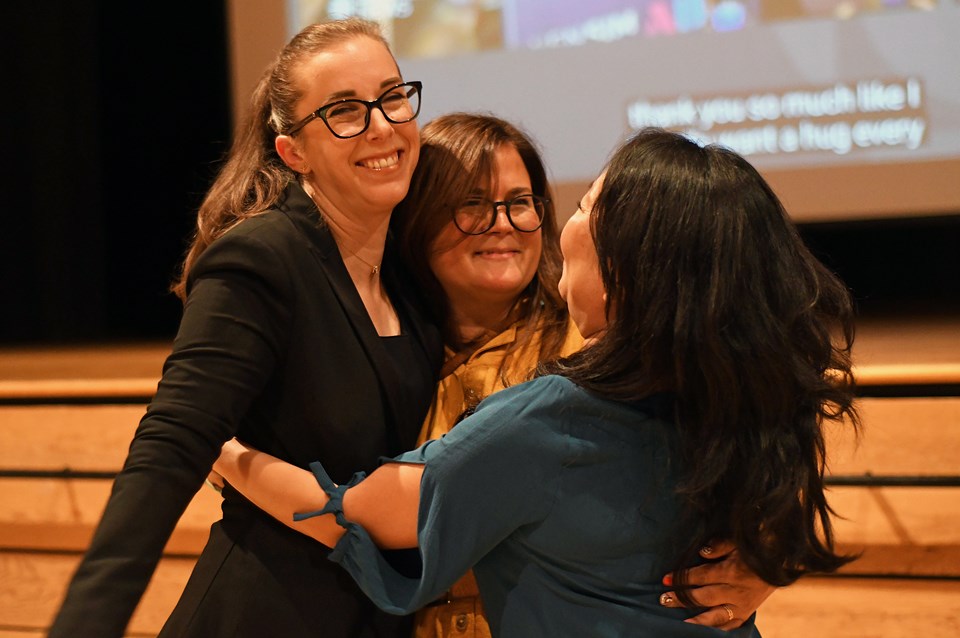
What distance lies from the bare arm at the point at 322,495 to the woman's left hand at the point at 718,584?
0.32 meters

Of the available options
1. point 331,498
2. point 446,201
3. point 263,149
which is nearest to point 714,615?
point 331,498

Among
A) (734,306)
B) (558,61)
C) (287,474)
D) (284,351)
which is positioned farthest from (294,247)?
(558,61)

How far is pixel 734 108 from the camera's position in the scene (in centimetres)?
321

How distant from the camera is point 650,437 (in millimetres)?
1127

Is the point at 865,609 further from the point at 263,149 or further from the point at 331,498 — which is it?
the point at 263,149

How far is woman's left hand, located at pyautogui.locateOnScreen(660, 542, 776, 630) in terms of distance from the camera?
1152 mm

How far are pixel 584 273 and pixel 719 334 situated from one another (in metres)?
0.23

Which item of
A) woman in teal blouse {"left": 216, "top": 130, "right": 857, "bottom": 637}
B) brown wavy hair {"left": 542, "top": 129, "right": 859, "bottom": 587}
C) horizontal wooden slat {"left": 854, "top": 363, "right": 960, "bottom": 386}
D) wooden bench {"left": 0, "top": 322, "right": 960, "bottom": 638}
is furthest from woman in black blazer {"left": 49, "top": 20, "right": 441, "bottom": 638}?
horizontal wooden slat {"left": 854, "top": 363, "right": 960, "bottom": 386}

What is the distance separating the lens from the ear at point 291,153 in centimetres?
152

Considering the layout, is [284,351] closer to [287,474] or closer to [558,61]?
[287,474]

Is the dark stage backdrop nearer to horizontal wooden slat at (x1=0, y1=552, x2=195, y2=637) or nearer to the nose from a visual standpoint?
horizontal wooden slat at (x1=0, y1=552, x2=195, y2=637)

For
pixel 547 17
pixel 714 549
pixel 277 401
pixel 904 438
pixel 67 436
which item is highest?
pixel 547 17

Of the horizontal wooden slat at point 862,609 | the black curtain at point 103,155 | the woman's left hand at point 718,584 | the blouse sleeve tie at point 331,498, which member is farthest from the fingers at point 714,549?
the black curtain at point 103,155

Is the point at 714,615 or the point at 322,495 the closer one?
the point at 714,615
